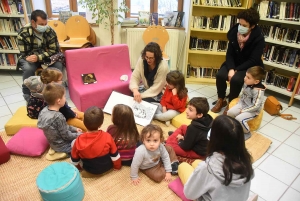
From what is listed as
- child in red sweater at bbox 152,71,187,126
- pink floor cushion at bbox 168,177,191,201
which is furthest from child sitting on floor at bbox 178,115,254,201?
child in red sweater at bbox 152,71,187,126

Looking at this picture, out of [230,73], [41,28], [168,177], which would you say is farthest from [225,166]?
[41,28]

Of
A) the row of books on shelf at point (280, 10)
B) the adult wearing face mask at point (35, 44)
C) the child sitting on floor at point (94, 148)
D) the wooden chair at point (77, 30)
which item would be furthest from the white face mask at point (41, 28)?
the row of books on shelf at point (280, 10)

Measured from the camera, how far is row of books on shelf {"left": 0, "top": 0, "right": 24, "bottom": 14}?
376cm

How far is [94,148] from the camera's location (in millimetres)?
1868

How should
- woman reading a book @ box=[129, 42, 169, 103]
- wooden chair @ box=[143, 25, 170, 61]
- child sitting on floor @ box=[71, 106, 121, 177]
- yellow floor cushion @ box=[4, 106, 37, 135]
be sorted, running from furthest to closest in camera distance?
wooden chair @ box=[143, 25, 170, 61], woman reading a book @ box=[129, 42, 169, 103], yellow floor cushion @ box=[4, 106, 37, 135], child sitting on floor @ box=[71, 106, 121, 177]

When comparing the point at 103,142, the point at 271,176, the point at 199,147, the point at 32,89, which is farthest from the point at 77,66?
the point at 271,176

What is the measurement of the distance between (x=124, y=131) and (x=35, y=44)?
2003 mm

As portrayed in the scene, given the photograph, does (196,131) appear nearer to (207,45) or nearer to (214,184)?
(214,184)

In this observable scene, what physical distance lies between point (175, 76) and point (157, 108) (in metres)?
0.45

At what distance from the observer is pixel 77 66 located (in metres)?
3.12

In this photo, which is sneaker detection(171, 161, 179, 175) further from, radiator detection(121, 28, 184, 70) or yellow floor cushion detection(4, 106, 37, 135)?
radiator detection(121, 28, 184, 70)

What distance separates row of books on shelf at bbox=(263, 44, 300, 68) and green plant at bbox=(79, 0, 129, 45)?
2.36m

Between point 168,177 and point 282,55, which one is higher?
point 282,55

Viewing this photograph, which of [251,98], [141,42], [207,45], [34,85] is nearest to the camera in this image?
[34,85]
